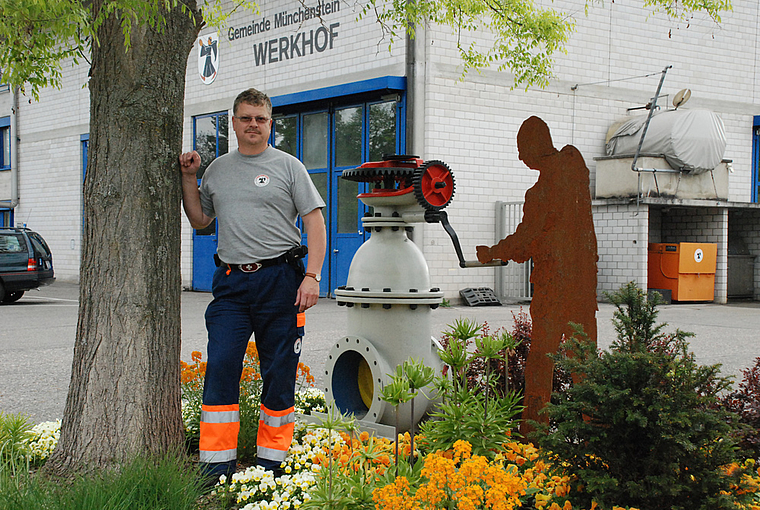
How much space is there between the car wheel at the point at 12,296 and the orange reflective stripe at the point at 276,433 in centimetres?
1439

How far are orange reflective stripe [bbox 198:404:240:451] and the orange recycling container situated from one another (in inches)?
554

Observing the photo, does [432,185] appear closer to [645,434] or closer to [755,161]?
[645,434]

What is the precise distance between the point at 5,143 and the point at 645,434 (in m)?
28.1

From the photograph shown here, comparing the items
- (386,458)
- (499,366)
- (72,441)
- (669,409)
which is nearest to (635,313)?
(669,409)

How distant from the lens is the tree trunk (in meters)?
3.63

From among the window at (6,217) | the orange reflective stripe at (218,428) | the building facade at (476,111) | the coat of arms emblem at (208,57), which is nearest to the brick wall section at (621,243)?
the building facade at (476,111)

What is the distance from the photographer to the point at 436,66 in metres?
14.6

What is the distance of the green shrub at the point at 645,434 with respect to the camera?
2.50 metres

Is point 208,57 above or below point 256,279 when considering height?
above

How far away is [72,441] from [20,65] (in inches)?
70.7

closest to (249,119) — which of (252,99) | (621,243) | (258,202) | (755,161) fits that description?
(252,99)

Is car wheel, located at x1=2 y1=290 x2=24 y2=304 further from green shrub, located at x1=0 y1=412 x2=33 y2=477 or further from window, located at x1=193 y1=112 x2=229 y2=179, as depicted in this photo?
green shrub, located at x1=0 y1=412 x2=33 y2=477

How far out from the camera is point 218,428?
3.64 metres

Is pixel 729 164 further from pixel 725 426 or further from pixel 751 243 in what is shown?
pixel 725 426
